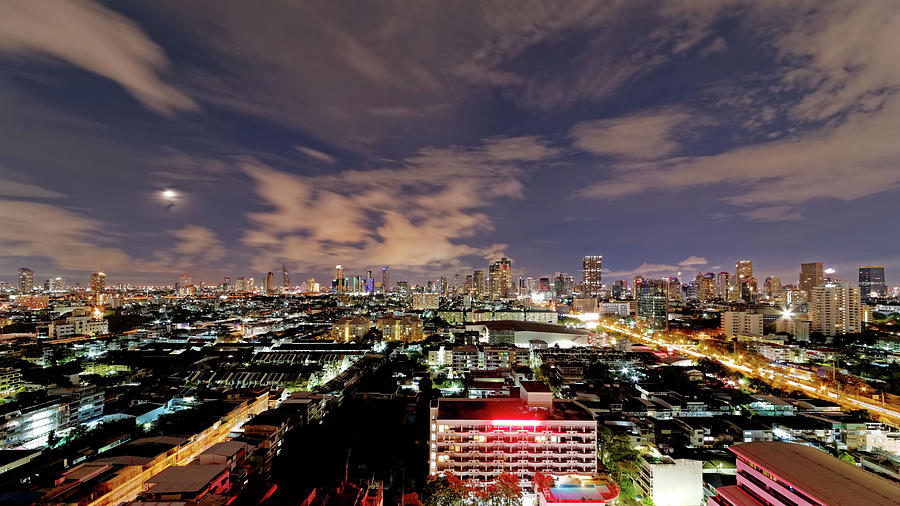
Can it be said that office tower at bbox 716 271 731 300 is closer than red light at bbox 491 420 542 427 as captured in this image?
No

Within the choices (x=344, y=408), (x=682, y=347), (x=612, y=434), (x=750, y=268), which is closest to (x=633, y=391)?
A: (x=612, y=434)

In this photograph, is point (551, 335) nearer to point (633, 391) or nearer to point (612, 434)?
point (633, 391)

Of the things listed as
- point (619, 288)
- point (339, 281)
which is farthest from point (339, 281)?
point (619, 288)

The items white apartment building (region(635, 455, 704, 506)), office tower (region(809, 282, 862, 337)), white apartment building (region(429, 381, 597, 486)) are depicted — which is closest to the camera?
white apartment building (region(635, 455, 704, 506))

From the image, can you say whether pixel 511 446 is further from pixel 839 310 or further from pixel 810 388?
pixel 839 310

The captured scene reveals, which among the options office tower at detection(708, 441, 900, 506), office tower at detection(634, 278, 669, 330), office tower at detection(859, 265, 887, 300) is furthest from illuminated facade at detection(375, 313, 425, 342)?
office tower at detection(859, 265, 887, 300)

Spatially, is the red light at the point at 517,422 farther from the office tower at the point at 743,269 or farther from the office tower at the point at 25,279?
the office tower at the point at 25,279

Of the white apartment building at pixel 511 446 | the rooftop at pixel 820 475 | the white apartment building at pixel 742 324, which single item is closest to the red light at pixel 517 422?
the white apartment building at pixel 511 446

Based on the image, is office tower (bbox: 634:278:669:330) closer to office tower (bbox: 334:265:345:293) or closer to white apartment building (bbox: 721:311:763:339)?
white apartment building (bbox: 721:311:763:339)
